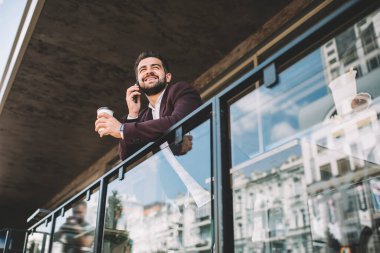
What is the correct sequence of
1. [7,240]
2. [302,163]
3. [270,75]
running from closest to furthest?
[270,75], [302,163], [7,240]

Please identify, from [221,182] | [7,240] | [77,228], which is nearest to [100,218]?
[77,228]

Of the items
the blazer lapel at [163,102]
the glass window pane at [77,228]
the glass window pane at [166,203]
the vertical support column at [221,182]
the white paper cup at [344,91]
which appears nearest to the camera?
the vertical support column at [221,182]

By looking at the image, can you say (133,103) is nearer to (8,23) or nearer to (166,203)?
(166,203)

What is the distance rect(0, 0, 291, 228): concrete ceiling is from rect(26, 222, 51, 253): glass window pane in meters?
2.16

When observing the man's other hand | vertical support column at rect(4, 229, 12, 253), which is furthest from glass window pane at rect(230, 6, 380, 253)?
vertical support column at rect(4, 229, 12, 253)

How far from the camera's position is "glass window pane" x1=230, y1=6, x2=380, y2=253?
1.41m

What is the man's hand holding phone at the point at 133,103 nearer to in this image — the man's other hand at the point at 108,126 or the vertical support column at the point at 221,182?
the man's other hand at the point at 108,126

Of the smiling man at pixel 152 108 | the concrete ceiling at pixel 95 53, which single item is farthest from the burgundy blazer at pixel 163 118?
the concrete ceiling at pixel 95 53

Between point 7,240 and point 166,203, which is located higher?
point 7,240

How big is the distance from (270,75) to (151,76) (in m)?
1.24

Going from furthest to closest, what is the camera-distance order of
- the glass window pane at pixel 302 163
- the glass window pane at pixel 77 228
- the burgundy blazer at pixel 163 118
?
the glass window pane at pixel 77 228 → the burgundy blazer at pixel 163 118 → the glass window pane at pixel 302 163

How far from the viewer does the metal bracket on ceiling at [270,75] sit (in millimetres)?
1500

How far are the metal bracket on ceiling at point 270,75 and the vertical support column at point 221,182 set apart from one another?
0.96 feet

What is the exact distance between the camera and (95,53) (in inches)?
202
